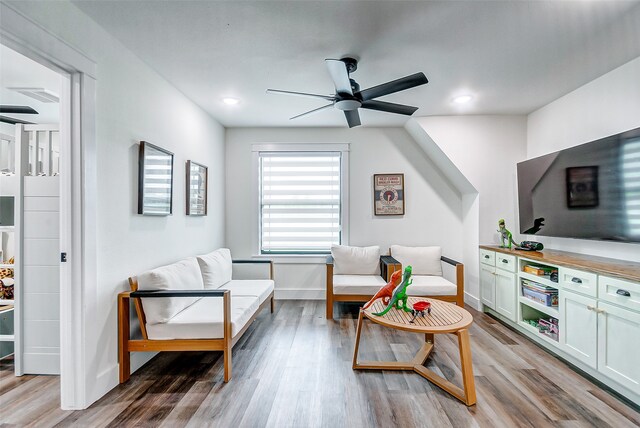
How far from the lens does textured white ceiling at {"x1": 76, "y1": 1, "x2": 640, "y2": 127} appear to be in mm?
1929

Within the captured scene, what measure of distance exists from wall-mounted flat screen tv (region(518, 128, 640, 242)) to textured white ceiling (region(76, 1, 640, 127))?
74 centimetres

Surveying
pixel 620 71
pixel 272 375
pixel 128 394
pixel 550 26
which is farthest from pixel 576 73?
pixel 128 394

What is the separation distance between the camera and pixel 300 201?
4.57 metres

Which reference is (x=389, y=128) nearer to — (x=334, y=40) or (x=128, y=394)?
(x=334, y=40)

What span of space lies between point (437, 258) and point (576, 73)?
2.39 m

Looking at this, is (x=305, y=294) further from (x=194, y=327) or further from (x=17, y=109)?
(x=17, y=109)

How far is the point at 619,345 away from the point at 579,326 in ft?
1.08

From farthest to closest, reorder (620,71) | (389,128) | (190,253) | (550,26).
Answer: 1. (389,128)
2. (190,253)
3. (620,71)
4. (550,26)

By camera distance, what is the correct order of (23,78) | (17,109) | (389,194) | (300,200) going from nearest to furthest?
(23,78), (17,109), (389,194), (300,200)

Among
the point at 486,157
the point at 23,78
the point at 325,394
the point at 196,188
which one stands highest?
the point at 23,78

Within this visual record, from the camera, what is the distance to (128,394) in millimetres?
2164

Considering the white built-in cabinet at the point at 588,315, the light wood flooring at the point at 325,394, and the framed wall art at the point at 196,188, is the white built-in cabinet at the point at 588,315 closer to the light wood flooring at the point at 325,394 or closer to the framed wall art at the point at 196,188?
the light wood flooring at the point at 325,394

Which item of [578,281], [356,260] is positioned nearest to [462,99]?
[578,281]

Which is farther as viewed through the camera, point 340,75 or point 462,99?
point 462,99
